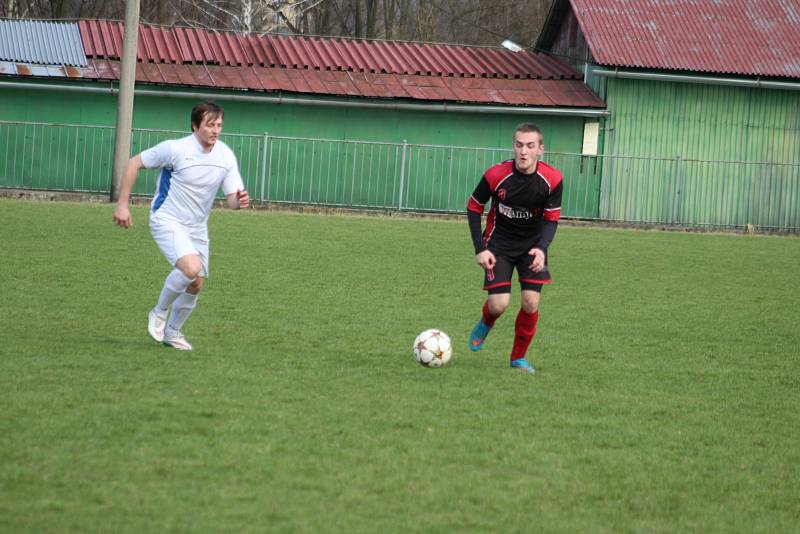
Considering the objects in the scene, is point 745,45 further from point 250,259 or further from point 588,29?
point 250,259

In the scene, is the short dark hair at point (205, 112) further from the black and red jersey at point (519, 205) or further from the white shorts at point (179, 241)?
the black and red jersey at point (519, 205)

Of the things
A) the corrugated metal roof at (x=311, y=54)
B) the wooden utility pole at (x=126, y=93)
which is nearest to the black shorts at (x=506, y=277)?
the wooden utility pole at (x=126, y=93)

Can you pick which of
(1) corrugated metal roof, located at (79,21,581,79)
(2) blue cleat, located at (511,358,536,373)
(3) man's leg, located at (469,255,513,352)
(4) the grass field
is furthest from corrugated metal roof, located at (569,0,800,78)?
(2) blue cleat, located at (511,358,536,373)

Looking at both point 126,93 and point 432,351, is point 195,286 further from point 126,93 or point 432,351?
point 126,93

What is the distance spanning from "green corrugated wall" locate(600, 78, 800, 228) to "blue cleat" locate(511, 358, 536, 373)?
55.8 ft

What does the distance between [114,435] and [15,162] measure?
1933 cm

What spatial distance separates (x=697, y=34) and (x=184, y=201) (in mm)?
20836

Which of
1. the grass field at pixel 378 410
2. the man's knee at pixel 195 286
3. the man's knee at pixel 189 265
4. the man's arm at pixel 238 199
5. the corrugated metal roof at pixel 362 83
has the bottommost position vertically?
the grass field at pixel 378 410

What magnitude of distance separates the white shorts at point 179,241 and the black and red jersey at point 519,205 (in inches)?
72.6

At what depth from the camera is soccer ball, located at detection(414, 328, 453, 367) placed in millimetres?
7574

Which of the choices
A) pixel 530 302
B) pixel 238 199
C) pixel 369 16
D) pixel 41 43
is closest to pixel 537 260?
pixel 530 302

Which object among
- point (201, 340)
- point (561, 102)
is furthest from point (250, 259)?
point (561, 102)

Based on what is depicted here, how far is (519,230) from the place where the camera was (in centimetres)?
801

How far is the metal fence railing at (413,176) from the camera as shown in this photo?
23.5m
